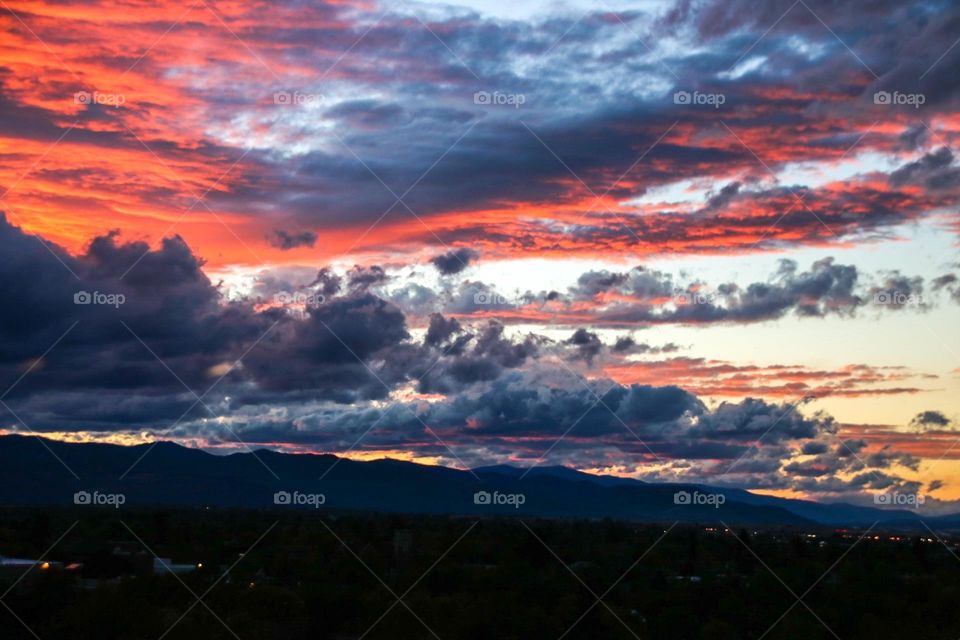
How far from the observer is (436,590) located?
5925cm

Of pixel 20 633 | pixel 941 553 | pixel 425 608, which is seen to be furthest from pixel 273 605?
pixel 941 553

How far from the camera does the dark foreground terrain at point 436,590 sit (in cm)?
4572

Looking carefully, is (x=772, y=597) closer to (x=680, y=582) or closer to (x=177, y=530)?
(x=680, y=582)

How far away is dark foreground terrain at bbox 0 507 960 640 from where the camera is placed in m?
45.7

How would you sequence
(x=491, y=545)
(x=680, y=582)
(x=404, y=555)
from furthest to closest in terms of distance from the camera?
1. (x=491, y=545)
2. (x=404, y=555)
3. (x=680, y=582)

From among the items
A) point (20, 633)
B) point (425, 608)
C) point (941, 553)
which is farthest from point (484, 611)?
point (941, 553)

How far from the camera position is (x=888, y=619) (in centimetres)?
5209

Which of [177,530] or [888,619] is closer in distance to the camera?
[888,619]

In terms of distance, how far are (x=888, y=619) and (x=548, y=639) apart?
16.9 metres

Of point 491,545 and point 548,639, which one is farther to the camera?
point 491,545

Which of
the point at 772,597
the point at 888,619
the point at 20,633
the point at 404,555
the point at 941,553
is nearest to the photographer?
the point at 20,633

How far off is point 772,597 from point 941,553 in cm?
5821

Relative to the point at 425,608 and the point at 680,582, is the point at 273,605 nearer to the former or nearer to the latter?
the point at 425,608

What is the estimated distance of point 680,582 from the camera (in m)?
66.7
